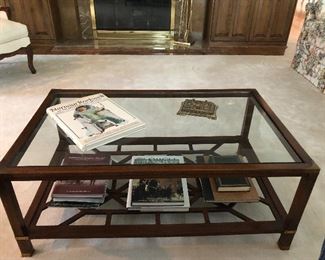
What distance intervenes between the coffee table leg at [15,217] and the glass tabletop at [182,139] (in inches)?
4.9

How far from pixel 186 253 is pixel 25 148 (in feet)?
2.40

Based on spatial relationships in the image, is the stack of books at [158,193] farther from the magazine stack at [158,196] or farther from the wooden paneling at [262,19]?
the wooden paneling at [262,19]

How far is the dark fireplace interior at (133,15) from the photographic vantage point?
11.2 feet

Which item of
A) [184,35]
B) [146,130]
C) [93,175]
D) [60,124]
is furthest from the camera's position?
[184,35]

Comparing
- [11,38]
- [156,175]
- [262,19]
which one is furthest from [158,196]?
[262,19]

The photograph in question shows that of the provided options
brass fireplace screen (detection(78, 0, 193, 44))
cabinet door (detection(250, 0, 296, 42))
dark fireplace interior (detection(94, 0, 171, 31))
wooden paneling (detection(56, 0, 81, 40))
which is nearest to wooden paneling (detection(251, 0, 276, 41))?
cabinet door (detection(250, 0, 296, 42))

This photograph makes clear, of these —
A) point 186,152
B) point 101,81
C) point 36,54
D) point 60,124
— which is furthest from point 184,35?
point 60,124

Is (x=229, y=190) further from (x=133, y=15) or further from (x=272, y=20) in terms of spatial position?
(x=133, y=15)

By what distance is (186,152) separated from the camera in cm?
139

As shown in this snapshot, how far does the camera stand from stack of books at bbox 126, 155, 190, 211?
1.15m

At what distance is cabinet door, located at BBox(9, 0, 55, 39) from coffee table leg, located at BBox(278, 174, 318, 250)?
3.08m

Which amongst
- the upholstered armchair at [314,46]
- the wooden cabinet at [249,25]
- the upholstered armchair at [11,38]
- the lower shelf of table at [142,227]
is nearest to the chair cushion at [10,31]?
the upholstered armchair at [11,38]

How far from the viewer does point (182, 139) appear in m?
1.48

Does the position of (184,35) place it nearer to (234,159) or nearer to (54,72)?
(54,72)
